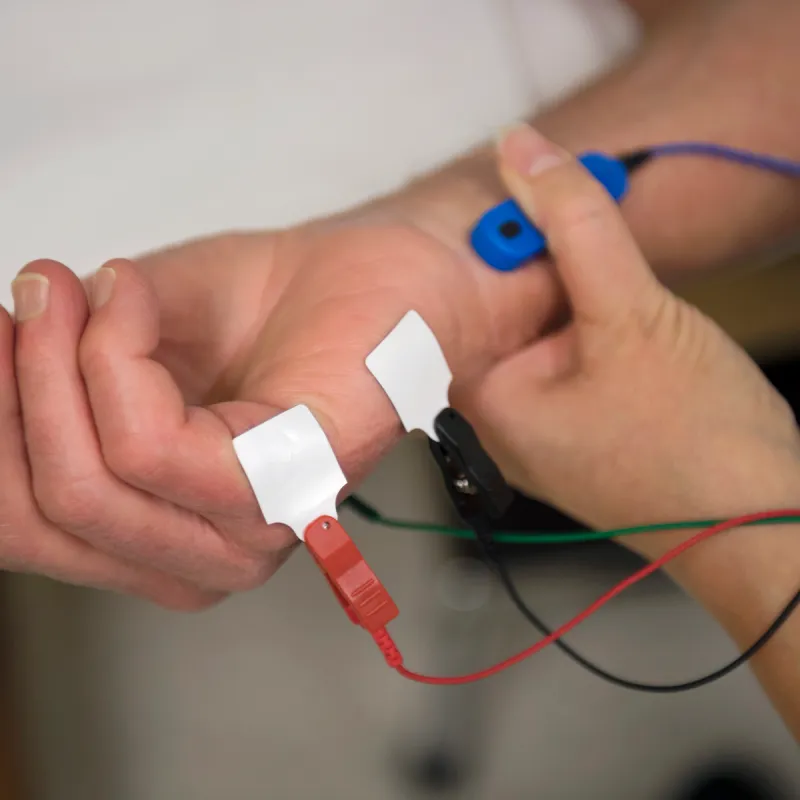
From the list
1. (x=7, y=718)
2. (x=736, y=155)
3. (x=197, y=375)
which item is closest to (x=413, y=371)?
(x=197, y=375)

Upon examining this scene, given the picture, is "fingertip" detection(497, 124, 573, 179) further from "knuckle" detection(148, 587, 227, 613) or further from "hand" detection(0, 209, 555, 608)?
"knuckle" detection(148, 587, 227, 613)

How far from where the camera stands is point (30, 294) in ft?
1.53

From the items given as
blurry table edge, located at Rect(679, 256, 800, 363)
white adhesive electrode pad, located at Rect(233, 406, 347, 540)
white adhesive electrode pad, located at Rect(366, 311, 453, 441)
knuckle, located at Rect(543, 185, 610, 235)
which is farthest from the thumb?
blurry table edge, located at Rect(679, 256, 800, 363)

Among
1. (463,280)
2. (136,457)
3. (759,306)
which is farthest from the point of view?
(759,306)

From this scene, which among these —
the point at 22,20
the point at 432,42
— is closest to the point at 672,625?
the point at 432,42

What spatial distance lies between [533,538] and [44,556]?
0.36m

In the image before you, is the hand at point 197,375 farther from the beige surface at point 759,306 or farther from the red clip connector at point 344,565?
the beige surface at point 759,306

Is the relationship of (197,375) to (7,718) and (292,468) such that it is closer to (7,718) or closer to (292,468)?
(292,468)

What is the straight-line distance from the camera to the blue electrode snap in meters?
0.62

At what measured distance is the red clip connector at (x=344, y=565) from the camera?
49 centimetres

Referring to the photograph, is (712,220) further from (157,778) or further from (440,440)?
(157,778)

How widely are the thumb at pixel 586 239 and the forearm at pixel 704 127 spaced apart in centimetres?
15

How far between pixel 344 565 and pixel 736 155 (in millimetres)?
578

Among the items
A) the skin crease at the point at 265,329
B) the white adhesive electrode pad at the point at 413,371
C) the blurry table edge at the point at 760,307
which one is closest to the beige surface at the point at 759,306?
the blurry table edge at the point at 760,307
